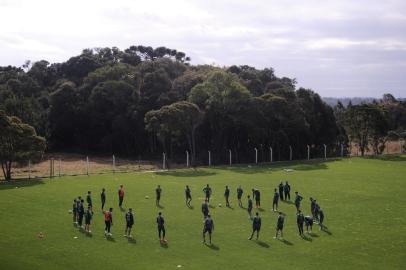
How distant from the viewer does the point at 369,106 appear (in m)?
75.7

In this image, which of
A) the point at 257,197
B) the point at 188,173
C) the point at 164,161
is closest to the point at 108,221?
the point at 257,197

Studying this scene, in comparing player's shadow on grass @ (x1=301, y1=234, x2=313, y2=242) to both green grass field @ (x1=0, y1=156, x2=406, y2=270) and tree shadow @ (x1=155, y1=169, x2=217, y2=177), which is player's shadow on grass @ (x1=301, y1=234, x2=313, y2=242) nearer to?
green grass field @ (x1=0, y1=156, x2=406, y2=270)

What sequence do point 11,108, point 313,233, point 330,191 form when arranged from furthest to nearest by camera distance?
point 11,108 → point 330,191 → point 313,233

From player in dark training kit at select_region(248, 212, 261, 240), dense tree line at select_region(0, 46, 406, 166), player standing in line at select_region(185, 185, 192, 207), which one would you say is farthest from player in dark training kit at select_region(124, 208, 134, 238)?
dense tree line at select_region(0, 46, 406, 166)

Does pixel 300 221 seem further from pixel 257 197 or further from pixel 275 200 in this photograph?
pixel 257 197

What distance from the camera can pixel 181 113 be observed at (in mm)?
60594

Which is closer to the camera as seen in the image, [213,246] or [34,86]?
[213,246]

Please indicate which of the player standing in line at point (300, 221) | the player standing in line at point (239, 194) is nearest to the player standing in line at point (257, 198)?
the player standing in line at point (239, 194)

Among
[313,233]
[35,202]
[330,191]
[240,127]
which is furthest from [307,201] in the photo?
[240,127]

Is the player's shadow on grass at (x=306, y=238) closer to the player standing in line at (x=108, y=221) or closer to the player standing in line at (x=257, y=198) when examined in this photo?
the player standing in line at (x=257, y=198)

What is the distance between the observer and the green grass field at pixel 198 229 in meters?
23.9

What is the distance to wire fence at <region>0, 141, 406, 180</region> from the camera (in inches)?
2339

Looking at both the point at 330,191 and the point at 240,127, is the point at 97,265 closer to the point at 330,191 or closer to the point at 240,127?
the point at 330,191

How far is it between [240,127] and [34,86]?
134 ft
